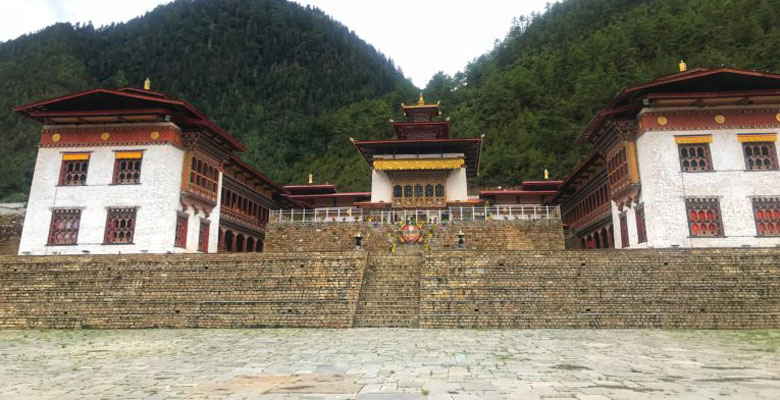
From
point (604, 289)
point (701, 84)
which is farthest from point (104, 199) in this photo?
point (701, 84)

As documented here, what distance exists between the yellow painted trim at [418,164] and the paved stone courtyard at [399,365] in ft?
60.8

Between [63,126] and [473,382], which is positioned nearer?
[473,382]

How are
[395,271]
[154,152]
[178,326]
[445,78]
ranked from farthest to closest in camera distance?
[445,78] → [154,152] → [395,271] → [178,326]

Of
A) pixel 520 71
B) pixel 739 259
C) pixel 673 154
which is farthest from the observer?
pixel 520 71

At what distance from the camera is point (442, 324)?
12.9 metres

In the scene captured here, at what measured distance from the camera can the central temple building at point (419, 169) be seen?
29969 millimetres

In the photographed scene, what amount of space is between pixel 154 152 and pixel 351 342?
54.9ft

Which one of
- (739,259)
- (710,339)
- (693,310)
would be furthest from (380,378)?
(739,259)

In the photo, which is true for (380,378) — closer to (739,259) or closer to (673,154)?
(739,259)

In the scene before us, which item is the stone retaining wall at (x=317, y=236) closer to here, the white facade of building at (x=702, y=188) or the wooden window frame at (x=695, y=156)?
the white facade of building at (x=702, y=188)

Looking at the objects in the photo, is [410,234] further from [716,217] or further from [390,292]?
[716,217]

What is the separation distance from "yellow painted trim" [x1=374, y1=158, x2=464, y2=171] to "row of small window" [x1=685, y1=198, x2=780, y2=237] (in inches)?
519

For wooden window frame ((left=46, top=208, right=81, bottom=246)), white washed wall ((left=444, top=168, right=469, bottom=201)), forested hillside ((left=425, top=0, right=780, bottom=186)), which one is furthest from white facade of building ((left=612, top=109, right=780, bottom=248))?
forested hillside ((left=425, top=0, right=780, bottom=186))

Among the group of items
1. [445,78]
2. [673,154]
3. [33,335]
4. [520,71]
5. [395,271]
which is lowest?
[33,335]
